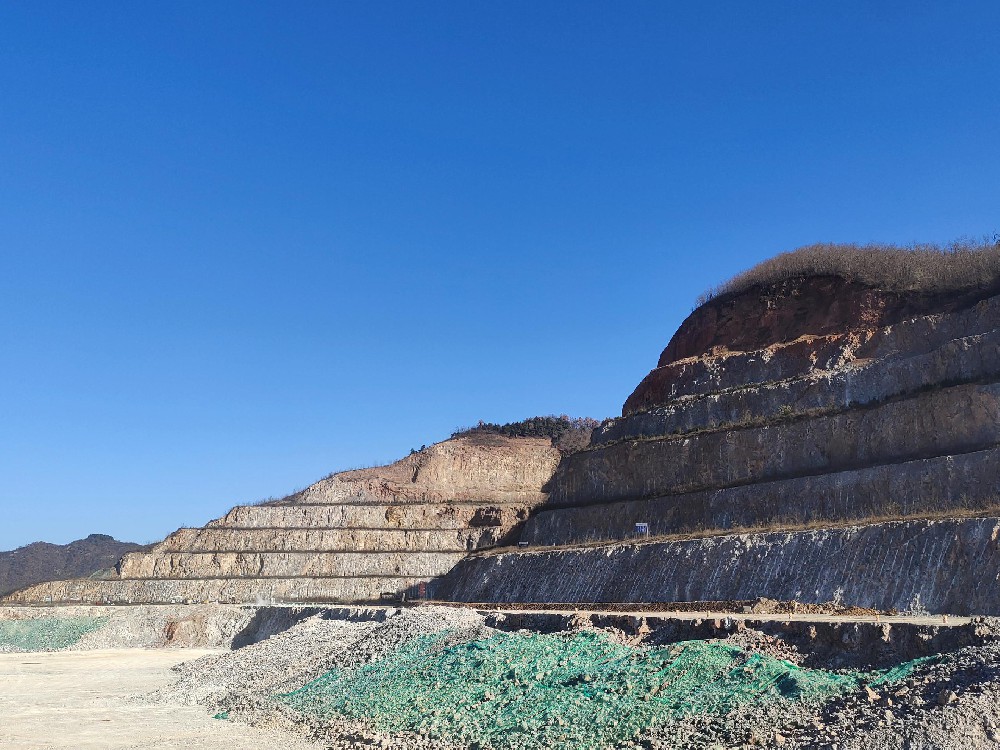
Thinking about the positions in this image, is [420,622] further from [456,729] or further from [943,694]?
[943,694]

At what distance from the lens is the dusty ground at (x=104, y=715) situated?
18.2 meters

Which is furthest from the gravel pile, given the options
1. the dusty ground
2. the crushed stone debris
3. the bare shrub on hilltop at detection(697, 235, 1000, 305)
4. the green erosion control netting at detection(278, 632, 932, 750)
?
the bare shrub on hilltop at detection(697, 235, 1000, 305)

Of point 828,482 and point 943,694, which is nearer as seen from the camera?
point 943,694

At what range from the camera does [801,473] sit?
3228cm

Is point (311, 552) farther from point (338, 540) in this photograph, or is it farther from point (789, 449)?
point (789, 449)

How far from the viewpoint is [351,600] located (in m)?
47.8

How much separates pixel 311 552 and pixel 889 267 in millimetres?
37648

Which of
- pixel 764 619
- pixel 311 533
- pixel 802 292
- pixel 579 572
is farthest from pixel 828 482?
pixel 311 533

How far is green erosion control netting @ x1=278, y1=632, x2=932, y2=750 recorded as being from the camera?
13531 mm

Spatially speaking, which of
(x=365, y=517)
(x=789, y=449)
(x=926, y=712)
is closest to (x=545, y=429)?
(x=365, y=517)

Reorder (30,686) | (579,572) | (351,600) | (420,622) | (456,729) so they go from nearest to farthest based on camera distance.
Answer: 1. (456,729)
2. (420,622)
3. (30,686)
4. (579,572)
5. (351,600)

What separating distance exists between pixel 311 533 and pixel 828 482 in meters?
35.2

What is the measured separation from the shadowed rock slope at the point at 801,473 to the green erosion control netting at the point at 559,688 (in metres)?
8.24

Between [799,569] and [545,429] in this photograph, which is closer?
[799,569]
